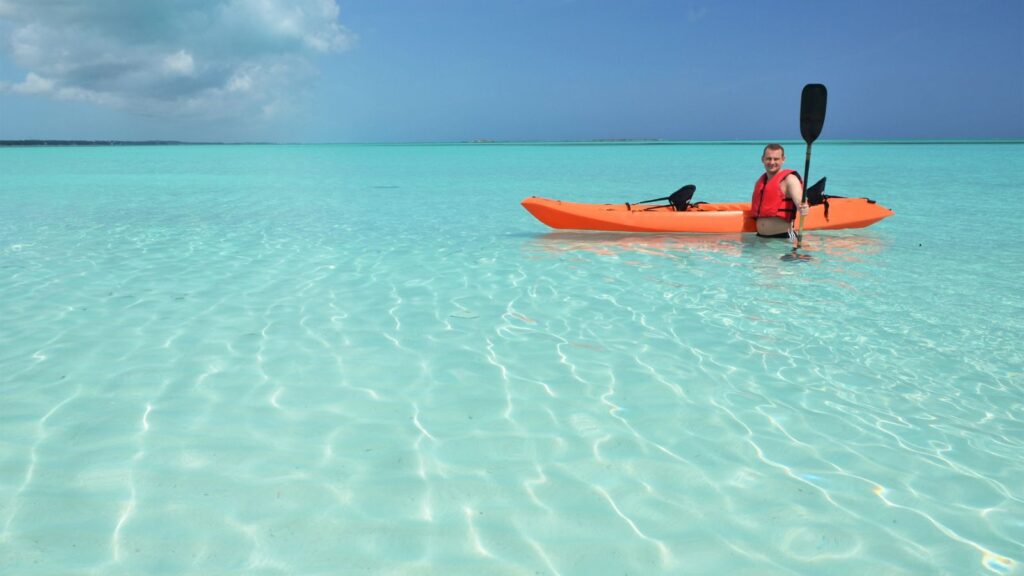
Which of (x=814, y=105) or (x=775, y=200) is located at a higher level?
(x=814, y=105)

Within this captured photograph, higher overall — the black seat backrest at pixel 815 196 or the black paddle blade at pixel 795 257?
the black seat backrest at pixel 815 196

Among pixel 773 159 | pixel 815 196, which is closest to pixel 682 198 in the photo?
pixel 773 159

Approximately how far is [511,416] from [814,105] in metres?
7.10

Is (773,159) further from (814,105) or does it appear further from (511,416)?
(511,416)

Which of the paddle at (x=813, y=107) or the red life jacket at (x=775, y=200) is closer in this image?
the red life jacket at (x=775, y=200)

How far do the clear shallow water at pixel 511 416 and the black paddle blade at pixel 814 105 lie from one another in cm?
221

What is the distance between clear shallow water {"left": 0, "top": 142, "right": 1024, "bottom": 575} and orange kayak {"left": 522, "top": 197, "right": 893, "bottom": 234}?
4.73 feet

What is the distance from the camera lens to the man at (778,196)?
8.36 meters

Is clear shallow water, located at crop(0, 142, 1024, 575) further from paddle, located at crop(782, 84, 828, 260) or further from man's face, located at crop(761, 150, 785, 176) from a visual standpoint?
paddle, located at crop(782, 84, 828, 260)

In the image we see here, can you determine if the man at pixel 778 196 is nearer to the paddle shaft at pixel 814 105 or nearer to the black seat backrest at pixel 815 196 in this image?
the paddle shaft at pixel 814 105

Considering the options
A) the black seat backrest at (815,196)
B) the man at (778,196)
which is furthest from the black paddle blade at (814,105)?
the black seat backrest at (815,196)

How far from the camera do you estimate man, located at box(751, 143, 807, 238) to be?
8.36m

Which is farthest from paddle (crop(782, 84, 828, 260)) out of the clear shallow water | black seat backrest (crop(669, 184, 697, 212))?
the clear shallow water

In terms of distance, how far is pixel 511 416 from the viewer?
139 inches
